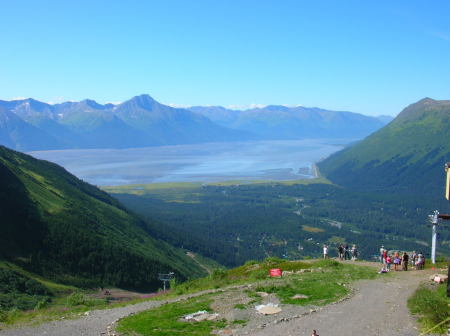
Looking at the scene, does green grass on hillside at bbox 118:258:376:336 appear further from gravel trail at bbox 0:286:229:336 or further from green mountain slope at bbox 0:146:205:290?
green mountain slope at bbox 0:146:205:290

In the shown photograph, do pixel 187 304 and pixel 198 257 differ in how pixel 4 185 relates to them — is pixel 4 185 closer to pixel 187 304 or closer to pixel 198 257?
pixel 198 257

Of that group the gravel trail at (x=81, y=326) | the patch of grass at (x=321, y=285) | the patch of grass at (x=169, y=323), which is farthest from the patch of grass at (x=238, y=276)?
the gravel trail at (x=81, y=326)

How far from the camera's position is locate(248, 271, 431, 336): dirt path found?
22672mm

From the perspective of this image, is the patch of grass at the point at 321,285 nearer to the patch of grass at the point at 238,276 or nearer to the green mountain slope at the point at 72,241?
the patch of grass at the point at 238,276

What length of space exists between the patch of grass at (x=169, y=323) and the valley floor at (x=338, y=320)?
116 cm

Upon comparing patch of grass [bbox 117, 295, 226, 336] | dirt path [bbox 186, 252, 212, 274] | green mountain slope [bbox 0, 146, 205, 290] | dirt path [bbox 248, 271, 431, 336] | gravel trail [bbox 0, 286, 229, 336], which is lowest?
dirt path [bbox 186, 252, 212, 274]

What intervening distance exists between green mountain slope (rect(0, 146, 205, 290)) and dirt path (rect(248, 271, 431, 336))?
6121 centimetres

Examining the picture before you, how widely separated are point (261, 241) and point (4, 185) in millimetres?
111244

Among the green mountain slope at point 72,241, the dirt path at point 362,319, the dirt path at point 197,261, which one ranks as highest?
the dirt path at point 362,319

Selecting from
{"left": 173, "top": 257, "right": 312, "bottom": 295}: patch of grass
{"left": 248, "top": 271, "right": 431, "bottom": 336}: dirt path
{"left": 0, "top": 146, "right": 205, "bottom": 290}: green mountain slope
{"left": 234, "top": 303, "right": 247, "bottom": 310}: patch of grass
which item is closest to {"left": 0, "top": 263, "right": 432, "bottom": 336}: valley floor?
{"left": 248, "top": 271, "right": 431, "bottom": 336}: dirt path

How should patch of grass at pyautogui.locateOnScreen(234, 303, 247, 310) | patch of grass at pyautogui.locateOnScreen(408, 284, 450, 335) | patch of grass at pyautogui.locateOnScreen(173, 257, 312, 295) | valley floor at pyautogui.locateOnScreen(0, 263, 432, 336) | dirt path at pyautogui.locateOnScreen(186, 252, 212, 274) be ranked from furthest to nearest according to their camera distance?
dirt path at pyautogui.locateOnScreen(186, 252, 212, 274) → patch of grass at pyautogui.locateOnScreen(173, 257, 312, 295) → patch of grass at pyautogui.locateOnScreen(234, 303, 247, 310) → valley floor at pyautogui.locateOnScreen(0, 263, 432, 336) → patch of grass at pyautogui.locateOnScreen(408, 284, 450, 335)

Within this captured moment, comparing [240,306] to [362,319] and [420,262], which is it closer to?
[362,319]

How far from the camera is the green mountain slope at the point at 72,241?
84375mm

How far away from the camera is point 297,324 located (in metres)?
24.1
